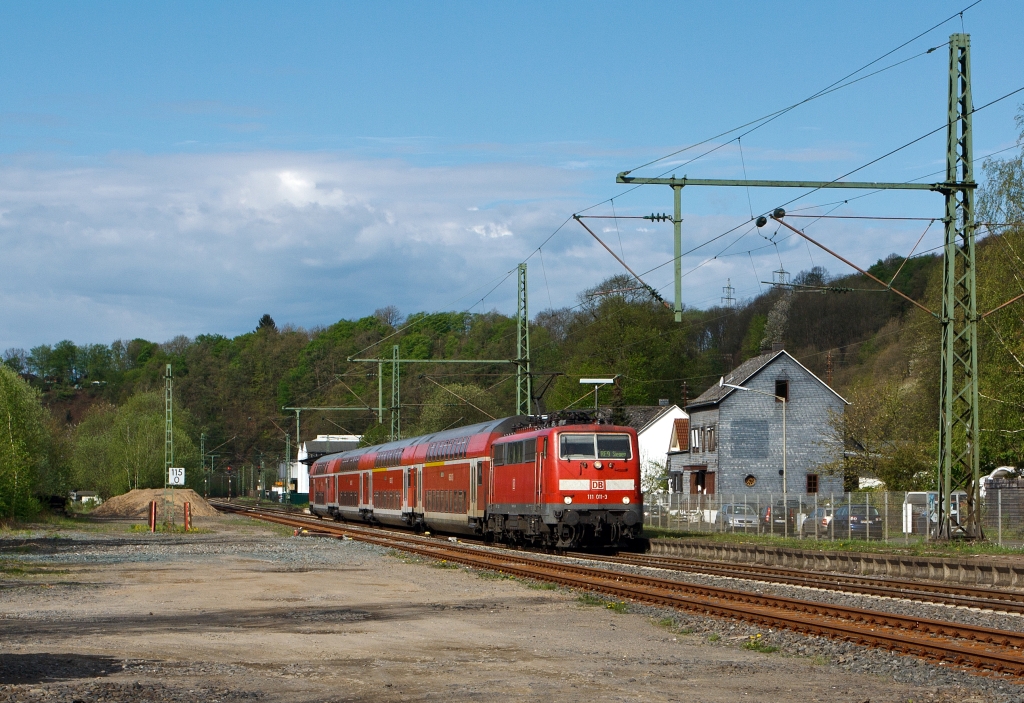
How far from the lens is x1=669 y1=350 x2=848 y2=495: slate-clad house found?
71688 mm

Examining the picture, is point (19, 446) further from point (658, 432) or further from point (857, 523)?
point (658, 432)

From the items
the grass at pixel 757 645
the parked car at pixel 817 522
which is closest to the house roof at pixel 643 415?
the parked car at pixel 817 522

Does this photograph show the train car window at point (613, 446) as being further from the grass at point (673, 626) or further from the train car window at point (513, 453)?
the grass at point (673, 626)

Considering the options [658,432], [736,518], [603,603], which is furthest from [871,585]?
[658,432]

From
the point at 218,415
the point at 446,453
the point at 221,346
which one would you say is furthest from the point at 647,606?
the point at 221,346

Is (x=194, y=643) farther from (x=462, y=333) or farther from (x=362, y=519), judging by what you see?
(x=462, y=333)

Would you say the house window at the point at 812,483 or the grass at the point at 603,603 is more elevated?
the grass at the point at 603,603

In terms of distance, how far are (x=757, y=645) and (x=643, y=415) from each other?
75.0 metres

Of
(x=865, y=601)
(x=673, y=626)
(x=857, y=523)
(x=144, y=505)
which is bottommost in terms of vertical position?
(x=144, y=505)

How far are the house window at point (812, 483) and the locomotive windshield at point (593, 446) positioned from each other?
43.8 m

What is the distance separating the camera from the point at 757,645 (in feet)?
43.9

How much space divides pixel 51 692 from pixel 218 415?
142 metres

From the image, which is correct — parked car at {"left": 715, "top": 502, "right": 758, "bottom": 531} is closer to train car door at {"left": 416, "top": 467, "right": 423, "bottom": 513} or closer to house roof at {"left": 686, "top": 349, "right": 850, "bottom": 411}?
train car door at {"left": 416, "top": 467, "right": 423, "bottom": 513}

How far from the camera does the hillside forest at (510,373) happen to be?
51.7m
